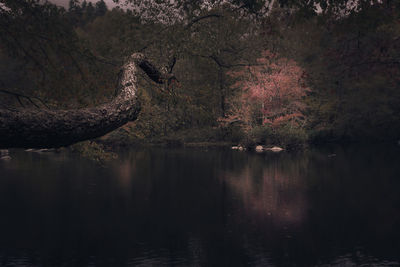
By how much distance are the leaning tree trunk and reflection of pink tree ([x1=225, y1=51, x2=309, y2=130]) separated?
37.4 metres

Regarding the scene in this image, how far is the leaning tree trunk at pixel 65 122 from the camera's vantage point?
12.5ft

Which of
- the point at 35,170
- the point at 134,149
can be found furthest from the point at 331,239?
the point at 134,149

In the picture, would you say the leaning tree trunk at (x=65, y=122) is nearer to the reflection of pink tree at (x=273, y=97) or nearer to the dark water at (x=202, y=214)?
the dark water at (x=202, y=214)

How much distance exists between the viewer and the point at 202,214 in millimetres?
18500

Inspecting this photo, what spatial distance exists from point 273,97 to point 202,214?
87.6 feet

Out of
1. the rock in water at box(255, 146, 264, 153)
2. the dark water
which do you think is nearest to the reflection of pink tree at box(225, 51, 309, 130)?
the rock in water at box(255, 146, 264, 153)

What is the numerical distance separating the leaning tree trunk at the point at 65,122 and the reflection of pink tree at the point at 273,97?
37.4 metres

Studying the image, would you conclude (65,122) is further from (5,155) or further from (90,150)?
(5,155)

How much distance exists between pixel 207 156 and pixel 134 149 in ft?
36.0

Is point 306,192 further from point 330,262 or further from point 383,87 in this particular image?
point 383,87

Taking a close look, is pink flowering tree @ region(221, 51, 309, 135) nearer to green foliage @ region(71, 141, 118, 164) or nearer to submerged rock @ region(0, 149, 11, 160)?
submerged rock @ region(0, 149, 11, 160)

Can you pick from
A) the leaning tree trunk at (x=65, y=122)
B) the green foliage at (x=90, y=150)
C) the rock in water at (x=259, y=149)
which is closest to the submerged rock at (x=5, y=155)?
Answer: the rock in water at (x=259, y=149)

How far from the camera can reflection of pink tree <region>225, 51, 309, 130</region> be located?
4206cm

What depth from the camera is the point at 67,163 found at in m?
35.5
